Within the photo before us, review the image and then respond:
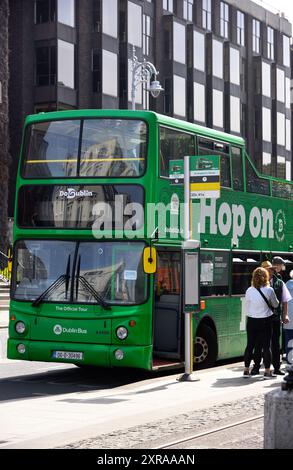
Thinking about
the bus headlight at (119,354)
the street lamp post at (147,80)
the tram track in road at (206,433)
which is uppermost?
the street lamp post at (147,80)

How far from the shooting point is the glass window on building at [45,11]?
45875 mm

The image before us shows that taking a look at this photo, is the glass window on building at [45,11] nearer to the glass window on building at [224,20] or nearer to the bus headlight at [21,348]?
the glass window on building at [224,20]

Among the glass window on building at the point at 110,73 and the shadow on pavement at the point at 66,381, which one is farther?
the glass window on building at the point at 110,73

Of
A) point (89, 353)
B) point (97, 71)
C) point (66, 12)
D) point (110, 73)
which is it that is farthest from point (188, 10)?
point (89, 353)

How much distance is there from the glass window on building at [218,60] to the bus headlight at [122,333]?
47.5m

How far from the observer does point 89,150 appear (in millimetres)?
14391

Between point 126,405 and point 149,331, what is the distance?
250cm

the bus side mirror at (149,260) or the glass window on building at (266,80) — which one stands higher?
the glass window on building at (266,80)

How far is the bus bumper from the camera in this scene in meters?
13.9

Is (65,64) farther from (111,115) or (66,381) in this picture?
(66,381)

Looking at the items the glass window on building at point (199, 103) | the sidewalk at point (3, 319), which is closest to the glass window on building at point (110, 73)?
the glass window on building at point (199, 103)

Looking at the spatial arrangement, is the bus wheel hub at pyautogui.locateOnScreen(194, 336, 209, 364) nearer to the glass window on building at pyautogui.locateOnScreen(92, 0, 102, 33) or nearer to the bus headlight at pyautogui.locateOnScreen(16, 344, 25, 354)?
the bus headlight at pyautogui.locateOnScreen(16, 344, 25, 354)
